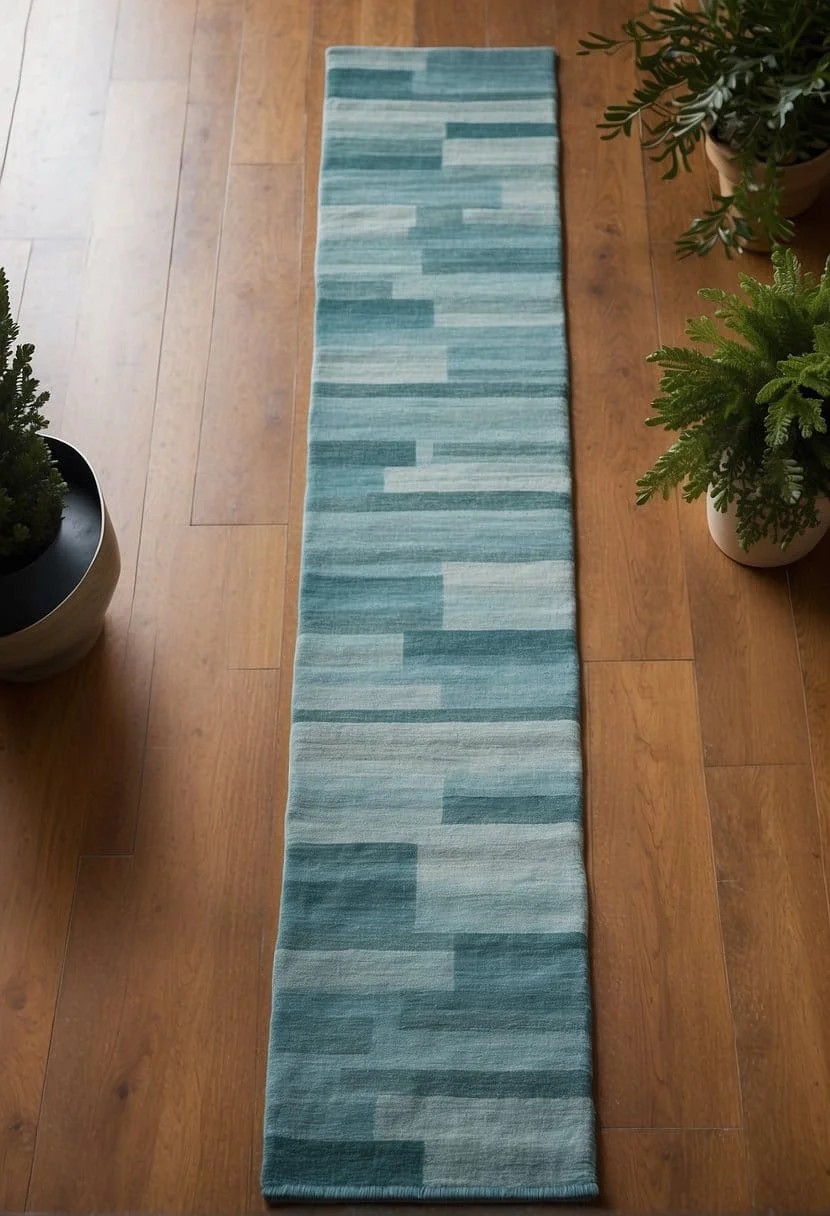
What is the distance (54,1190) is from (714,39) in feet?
6.50

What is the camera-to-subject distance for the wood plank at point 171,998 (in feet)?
5.39

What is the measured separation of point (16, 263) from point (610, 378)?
3.82 ft

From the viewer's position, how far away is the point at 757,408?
5.73ft

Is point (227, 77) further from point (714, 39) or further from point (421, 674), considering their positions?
point (421, 674)

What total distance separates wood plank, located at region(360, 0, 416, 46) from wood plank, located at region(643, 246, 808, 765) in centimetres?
121

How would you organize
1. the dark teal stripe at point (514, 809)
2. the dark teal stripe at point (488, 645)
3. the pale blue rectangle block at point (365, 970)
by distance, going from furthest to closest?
the dark teal stripe at point (488, 645)
the dark teal stripe at point (514, 809)
the pale blue rectangle block at point (365, 970)

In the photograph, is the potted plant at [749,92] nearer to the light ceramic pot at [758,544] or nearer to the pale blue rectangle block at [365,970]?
the light ceramic pot at [758,544]

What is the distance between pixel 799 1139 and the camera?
64.5 inches

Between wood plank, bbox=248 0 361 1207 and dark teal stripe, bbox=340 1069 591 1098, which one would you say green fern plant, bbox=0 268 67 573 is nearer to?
wood plank, bbox=248 0 361 1207

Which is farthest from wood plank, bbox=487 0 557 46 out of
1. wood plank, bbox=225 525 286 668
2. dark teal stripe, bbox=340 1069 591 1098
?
dark teal stripe, bbox=340 1069 591 1098

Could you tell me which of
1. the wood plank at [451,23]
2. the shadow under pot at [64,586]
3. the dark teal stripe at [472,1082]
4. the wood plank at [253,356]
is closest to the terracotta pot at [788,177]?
the wood plank at [451,23]

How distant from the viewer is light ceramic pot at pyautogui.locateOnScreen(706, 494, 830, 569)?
1923 millimetres

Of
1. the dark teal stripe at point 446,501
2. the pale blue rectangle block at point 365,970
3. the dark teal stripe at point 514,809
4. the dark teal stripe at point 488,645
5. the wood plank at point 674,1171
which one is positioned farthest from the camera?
the dark teal stripe at point 446,501

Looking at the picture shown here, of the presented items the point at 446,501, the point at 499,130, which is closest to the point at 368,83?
the point at 499,130
